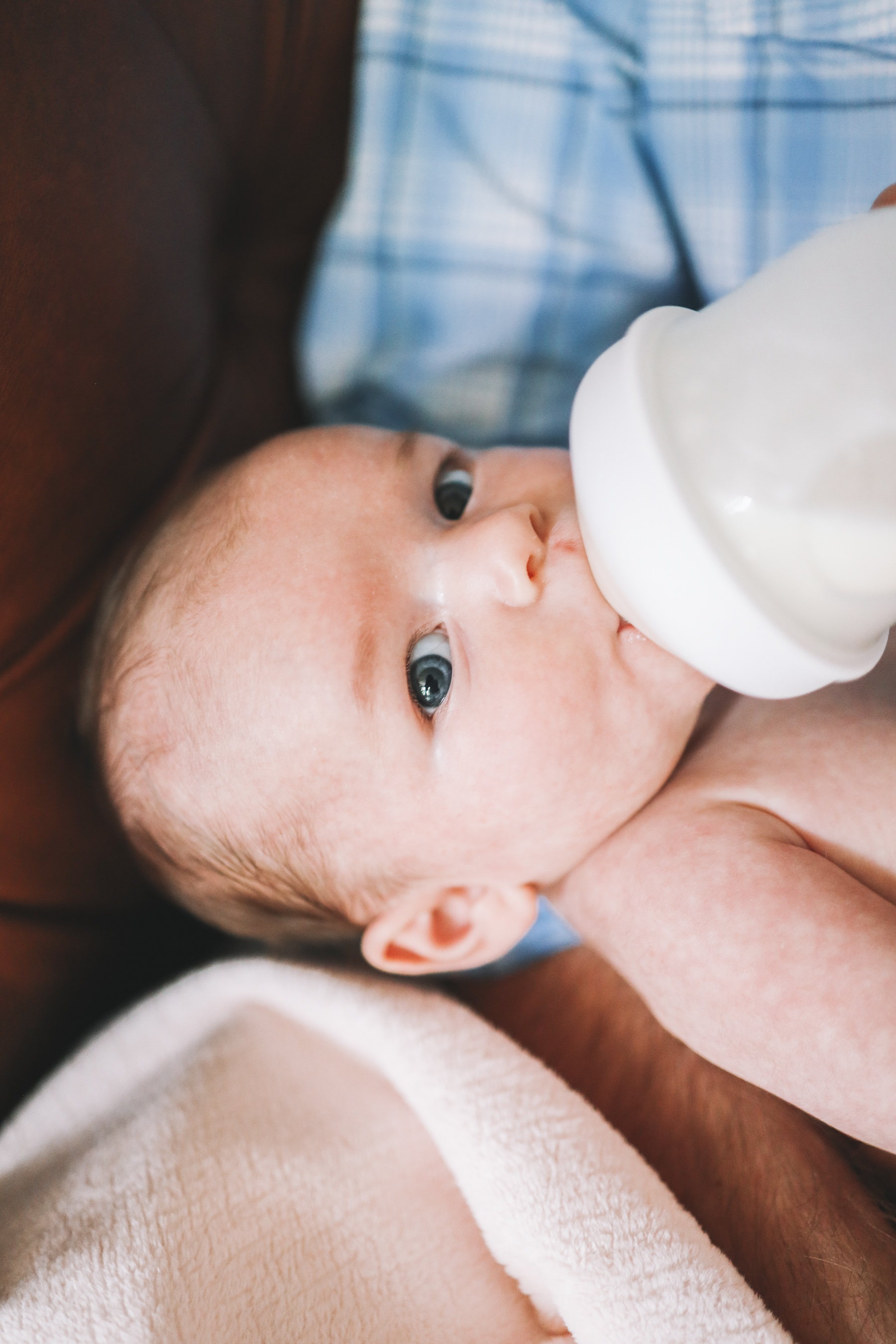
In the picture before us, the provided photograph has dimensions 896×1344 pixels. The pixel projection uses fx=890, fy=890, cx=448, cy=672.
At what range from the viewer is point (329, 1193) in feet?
2.56

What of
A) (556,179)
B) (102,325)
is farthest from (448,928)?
(556,179)

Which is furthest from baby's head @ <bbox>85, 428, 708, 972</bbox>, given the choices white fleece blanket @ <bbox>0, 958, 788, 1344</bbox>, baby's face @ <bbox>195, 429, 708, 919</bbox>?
white fleece blanket @ <bbox>0, 958, 788, 1344</bbox>

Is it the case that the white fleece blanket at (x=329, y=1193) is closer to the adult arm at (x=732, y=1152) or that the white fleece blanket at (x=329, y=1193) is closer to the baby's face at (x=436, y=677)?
the adult arm at (x=732, y=1152)

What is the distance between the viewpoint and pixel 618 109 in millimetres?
958

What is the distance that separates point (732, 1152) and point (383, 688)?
1.75 ft

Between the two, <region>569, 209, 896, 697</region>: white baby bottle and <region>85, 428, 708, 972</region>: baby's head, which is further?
<region>85, 428, 708, 972</region>: baby's head

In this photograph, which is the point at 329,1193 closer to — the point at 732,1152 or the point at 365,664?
the point at 732,1152

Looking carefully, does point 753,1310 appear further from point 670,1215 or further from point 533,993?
point 533,993

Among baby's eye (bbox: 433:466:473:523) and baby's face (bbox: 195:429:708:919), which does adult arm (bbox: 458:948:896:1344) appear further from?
baby's eye (bbox: 433:466:473:523)

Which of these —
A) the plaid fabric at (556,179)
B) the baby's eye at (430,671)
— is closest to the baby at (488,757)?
the baby's eye at (430,671)

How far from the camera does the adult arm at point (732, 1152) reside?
0.71m

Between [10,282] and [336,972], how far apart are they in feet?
2.30

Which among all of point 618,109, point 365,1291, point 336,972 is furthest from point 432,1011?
point 618,109

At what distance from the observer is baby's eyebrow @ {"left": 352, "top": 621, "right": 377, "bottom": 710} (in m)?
0.75
